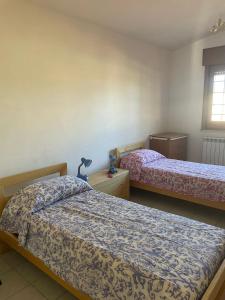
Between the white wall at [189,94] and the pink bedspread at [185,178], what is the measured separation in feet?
3.53

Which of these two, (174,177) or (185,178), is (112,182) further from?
(185,178)

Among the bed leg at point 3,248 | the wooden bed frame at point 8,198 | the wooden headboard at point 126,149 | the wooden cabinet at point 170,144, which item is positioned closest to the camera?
the wooden bed frame at point 8,198

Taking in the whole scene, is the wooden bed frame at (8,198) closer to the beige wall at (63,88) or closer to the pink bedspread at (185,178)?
the beige wall at (63,88)

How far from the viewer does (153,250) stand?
152 cm

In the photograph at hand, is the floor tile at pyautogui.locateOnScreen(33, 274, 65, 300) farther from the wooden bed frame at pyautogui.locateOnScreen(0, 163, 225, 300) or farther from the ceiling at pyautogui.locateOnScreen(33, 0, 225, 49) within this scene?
the ceiling at pyautogui.locateOnScreen(33, 0, 225, 49)

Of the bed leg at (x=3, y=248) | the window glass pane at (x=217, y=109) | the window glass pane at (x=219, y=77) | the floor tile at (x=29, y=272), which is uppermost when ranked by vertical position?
the window glass pane at (x=219, y=77)

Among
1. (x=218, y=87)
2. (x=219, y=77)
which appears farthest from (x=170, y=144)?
(x=219, y=77)

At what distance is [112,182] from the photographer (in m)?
3.09

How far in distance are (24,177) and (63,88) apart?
1096 mm

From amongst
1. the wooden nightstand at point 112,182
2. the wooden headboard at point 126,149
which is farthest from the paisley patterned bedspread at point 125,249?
the wooden headboard at point 126,149

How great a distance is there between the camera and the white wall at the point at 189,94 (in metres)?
4.24

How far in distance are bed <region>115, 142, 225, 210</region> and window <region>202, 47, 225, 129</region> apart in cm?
120

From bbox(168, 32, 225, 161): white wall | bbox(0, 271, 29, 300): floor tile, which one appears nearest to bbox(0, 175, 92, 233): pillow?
bbox(0, 271, 29, 300): floor tile

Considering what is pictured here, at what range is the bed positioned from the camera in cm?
286
